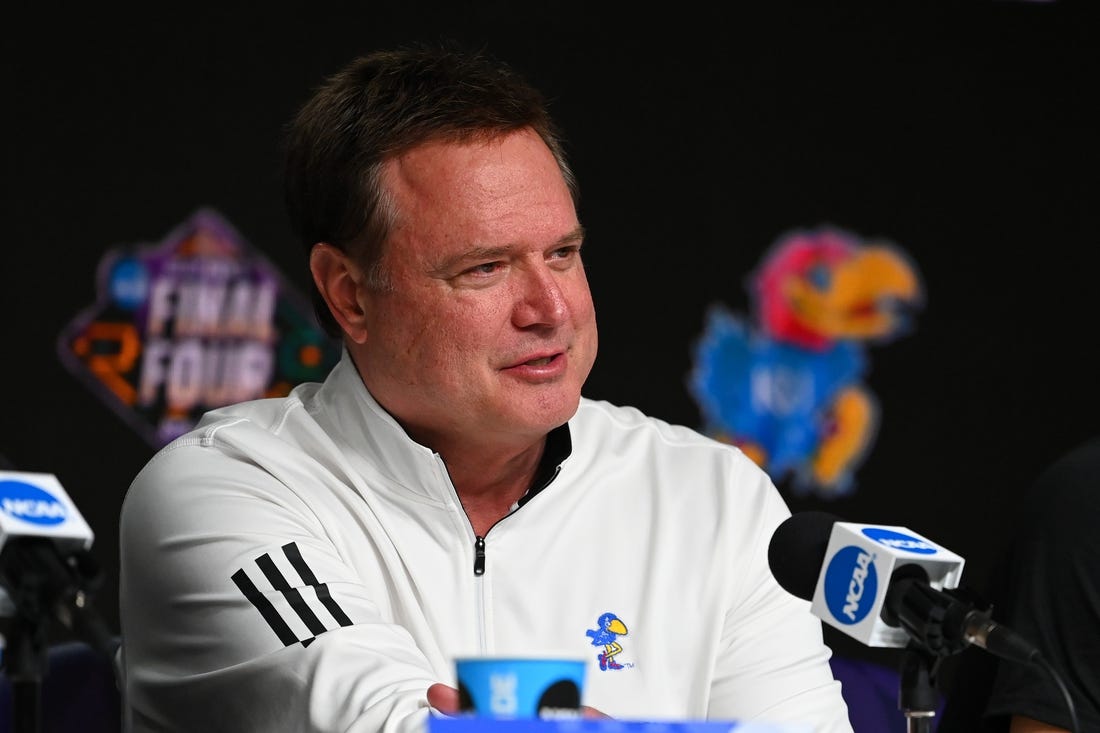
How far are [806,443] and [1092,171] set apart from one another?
1.08m

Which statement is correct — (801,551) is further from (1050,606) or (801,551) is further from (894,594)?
(1050,606)

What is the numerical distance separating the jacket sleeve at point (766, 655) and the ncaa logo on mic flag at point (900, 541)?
1.87 feet

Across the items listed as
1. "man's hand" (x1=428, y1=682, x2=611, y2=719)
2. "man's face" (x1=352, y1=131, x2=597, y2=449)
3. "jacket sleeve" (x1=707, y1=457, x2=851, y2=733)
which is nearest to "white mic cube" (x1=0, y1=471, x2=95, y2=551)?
Result: "man's hand" (x1=428, y1=682, x2=611, y2=719)

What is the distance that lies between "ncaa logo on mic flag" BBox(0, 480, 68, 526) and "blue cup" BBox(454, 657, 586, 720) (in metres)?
0.58

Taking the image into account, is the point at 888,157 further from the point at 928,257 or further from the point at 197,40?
the point at 197,40

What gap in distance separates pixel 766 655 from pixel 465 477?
0.43m

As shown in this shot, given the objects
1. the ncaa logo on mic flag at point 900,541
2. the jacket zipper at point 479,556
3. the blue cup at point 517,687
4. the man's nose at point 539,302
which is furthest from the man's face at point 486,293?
the blue cup at point 517,687

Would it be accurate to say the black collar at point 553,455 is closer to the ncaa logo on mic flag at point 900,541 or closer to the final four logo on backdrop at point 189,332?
the ncaa logo on mic flag at point 900,541

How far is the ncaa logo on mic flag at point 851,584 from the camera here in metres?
1.22

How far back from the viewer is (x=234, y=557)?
1.60 m

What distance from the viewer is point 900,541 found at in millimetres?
1239

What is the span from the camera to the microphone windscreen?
52.2 inches

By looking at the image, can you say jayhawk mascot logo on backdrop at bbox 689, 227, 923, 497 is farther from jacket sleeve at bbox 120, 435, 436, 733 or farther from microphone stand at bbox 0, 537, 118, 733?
microphone stand at bbox 0, 537, 118, 733

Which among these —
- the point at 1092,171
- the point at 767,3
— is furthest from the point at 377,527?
the point at 1092,171
